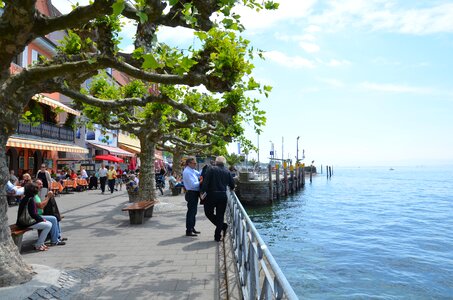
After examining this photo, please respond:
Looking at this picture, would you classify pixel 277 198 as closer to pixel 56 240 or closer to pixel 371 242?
pixel 371 242

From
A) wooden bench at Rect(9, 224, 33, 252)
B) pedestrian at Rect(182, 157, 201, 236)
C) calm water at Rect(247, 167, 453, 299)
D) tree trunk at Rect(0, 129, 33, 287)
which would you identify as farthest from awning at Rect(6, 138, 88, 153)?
tree trunk at Rect(0, 129, 33, 287)

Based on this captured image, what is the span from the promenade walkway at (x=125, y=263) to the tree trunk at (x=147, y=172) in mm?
3649

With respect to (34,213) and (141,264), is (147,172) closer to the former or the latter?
(34,213)

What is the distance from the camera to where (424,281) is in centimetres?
1145

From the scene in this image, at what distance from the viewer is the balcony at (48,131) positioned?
20.3 m

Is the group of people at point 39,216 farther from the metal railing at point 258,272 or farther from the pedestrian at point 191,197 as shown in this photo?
the metal railing at point 258,272

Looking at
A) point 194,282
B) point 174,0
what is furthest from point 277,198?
point 174,0

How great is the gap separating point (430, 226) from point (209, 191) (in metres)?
18.3

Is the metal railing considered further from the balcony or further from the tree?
the balcony

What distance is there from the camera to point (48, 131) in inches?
925

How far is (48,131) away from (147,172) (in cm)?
1216

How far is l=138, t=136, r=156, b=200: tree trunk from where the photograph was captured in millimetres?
14461

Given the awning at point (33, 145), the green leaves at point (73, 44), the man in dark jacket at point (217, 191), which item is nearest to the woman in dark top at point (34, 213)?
the man in dark jacket at point (217, 191)

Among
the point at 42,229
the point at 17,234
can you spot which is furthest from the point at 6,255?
the point at 42,229
